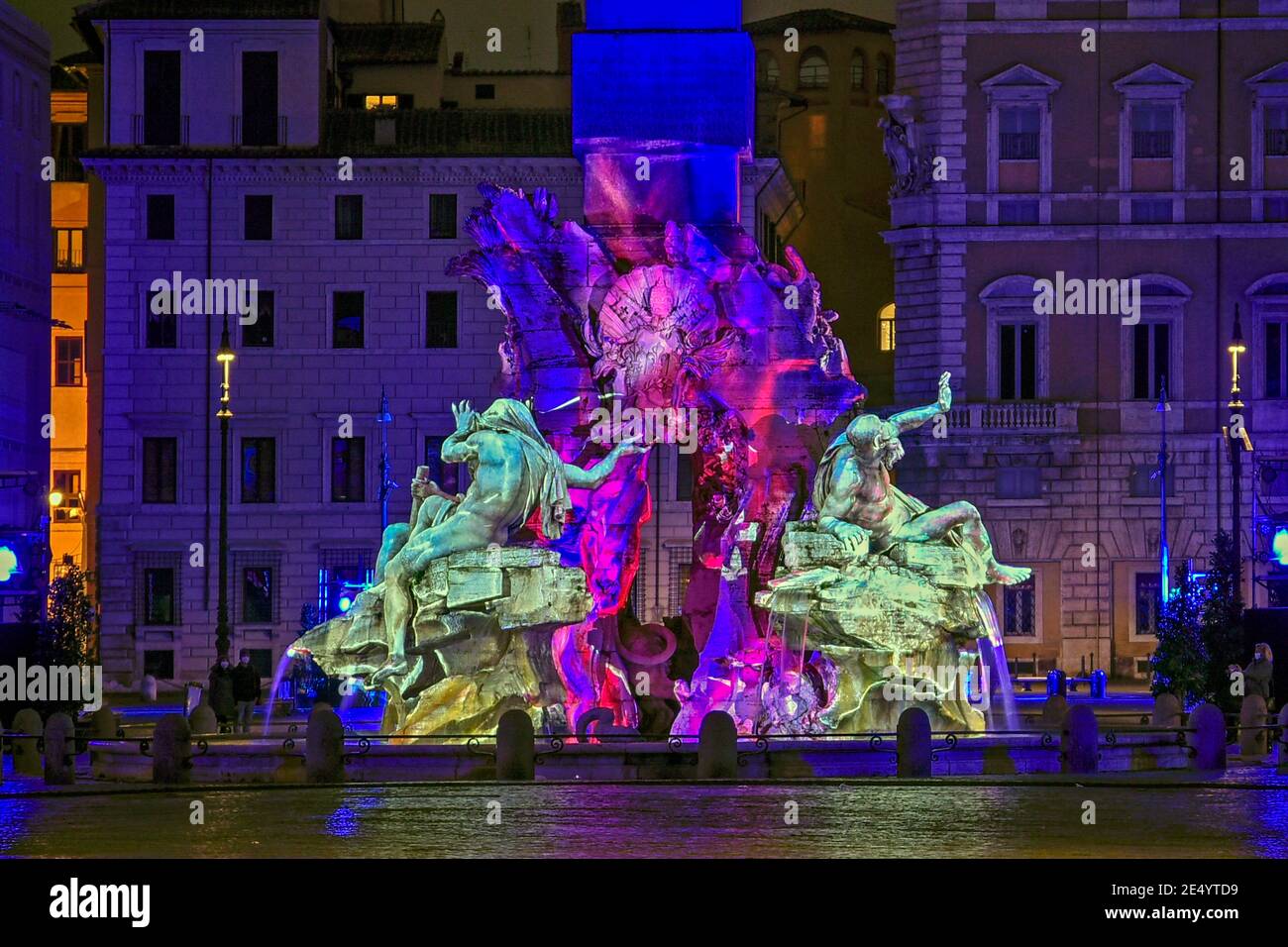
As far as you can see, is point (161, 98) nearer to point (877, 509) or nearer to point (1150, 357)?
point (1150, 357)

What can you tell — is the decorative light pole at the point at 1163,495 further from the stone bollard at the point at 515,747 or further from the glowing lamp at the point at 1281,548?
the stone bollard at the point at 515,747

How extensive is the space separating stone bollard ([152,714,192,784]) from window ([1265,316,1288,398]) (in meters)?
36.8

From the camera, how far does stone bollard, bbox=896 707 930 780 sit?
91.8 ft

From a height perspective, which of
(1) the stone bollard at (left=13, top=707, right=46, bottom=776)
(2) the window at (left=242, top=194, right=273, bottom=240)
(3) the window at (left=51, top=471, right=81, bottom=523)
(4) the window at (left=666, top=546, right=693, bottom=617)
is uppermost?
(2) the window at (left=242, top=194, right=273, bottom=240)

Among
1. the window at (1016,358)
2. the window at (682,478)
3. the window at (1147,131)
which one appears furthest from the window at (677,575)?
the window at (1147,131)

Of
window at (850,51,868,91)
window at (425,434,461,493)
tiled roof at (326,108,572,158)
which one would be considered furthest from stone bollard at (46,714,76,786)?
window at (850,51,868,91)

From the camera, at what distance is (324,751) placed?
92.9 feet

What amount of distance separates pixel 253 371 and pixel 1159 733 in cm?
3424

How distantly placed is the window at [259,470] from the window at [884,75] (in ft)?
70.0

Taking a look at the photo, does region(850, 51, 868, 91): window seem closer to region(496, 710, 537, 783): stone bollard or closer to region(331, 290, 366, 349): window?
region(331, 290, 366, 349): window

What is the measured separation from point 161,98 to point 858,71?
20.6m

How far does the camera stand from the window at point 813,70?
74875 mm

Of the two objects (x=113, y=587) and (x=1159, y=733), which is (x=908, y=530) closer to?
(x=1159, y=733)
